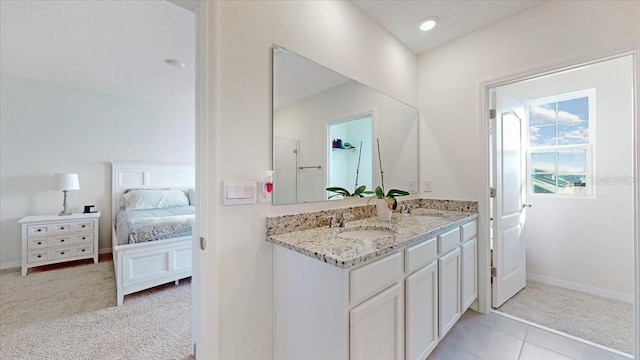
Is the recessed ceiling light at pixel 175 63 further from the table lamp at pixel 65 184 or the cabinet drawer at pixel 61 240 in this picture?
→ the cabinet drawer at pixel 61 240

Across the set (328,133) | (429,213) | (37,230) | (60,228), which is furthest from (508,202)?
(37,230)

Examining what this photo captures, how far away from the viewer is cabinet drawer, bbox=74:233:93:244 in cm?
340

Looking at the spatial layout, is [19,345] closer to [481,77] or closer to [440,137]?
[440,137]

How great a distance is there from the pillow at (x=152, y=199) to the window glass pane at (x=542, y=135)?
5.12 meters

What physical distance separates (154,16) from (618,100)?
14.4ft

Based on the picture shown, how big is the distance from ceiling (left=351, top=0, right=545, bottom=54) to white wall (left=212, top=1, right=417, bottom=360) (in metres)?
0.72

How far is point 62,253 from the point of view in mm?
3297

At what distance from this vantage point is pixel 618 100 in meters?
2.40

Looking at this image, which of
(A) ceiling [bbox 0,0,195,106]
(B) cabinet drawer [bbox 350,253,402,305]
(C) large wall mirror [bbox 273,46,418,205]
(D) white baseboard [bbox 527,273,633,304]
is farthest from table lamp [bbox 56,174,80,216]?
(D) white baseboard [bbox 527,273,633,304]

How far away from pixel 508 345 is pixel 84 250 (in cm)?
496

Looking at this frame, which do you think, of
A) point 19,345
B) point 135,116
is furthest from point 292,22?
point 135,116

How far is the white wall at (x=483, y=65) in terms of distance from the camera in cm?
171

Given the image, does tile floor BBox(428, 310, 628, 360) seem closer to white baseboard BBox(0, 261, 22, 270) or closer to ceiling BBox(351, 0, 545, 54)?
ceiling BBox(351, 0, 545, 54)

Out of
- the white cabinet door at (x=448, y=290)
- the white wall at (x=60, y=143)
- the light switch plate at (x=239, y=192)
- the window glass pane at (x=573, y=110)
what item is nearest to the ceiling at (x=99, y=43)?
the white wall at (x=60, y=143)
